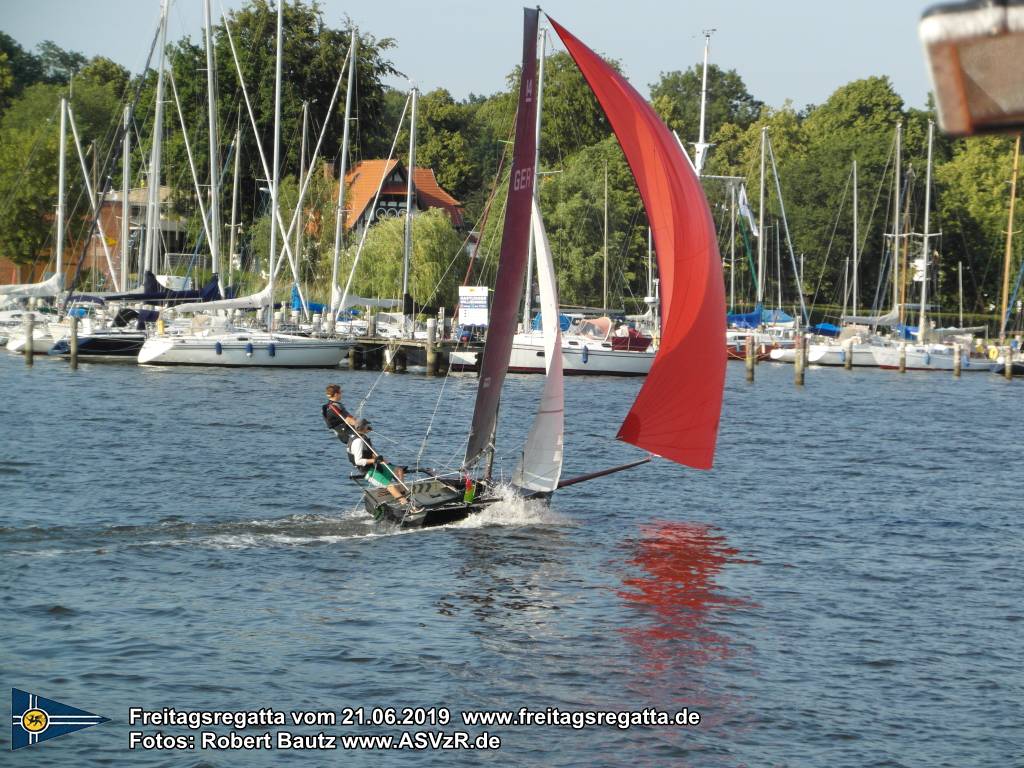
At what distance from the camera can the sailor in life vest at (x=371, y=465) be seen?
1866 cm

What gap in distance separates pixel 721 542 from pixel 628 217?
5968 cm

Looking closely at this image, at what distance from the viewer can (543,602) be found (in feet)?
51.9

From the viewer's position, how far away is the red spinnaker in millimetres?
18766

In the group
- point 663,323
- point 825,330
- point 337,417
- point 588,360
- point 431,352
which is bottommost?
point 337,417

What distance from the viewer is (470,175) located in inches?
3880

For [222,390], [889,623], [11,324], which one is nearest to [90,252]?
[11,324]

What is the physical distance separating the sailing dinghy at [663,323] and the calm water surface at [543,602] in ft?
2.30

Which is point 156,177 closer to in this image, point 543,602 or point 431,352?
point 431,352

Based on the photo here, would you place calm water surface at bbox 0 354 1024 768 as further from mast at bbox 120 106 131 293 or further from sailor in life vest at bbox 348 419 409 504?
mast at bbox 120 106 131 293


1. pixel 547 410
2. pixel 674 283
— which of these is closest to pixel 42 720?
pixel 547 410

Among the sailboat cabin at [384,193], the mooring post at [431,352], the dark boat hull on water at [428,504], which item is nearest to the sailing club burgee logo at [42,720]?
the dark boat hull on water at [428,504]

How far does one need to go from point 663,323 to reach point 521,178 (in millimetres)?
3135

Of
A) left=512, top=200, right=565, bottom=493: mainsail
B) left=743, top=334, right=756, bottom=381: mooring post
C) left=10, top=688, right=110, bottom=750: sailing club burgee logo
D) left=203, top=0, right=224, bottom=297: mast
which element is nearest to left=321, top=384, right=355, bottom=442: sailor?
left=512, top=200, right=565, bottom=493: mainsail

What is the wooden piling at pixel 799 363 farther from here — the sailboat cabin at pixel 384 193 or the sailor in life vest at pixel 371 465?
the sailor in life vest at pixel 371 465
